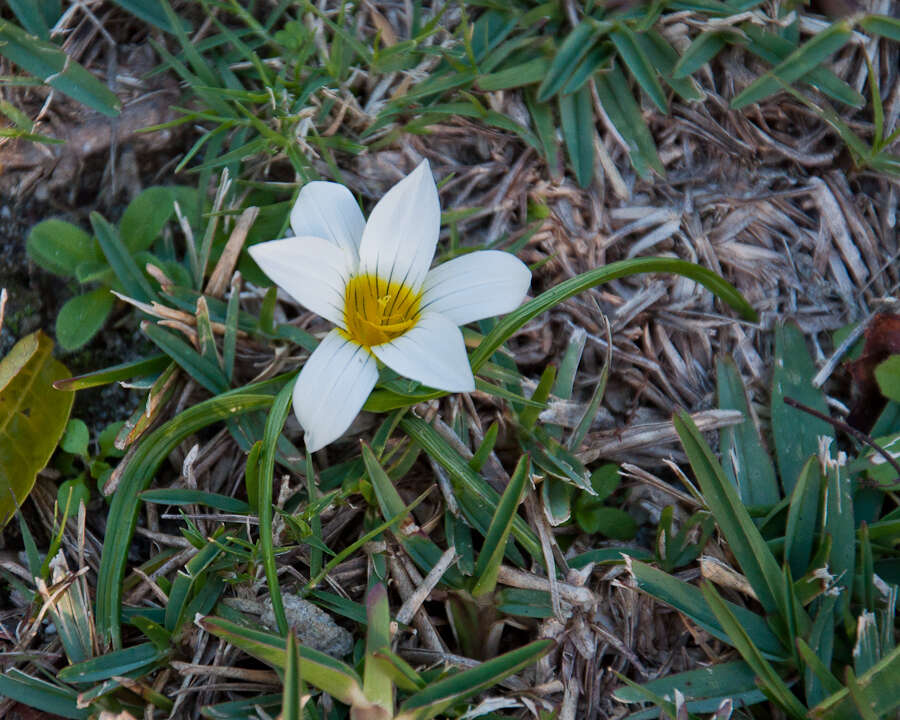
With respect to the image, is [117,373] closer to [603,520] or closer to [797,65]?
[603,520]

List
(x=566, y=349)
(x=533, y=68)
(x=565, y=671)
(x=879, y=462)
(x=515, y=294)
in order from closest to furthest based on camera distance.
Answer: (x=515, y=294)
(x=565, y=671)
(x=879, y=462)
(x=566, y=349)
(x=533, y=68)

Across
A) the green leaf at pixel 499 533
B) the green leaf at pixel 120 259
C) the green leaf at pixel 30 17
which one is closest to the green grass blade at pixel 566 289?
the green leaf at pixel 499 533

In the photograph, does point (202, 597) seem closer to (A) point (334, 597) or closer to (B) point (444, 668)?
(A) point (334, 597)

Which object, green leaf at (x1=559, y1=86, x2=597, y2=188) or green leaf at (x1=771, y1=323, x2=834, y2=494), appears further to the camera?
green leaf at (x1=559, y1=86, x2=597, y2=188)

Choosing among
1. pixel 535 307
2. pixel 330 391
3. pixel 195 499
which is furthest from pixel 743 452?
pixel 195 499

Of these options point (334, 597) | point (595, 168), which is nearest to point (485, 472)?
point (334, 597)

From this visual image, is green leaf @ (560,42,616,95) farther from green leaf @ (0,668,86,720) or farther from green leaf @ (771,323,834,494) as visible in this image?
green leaf @ (0,668,86,720)

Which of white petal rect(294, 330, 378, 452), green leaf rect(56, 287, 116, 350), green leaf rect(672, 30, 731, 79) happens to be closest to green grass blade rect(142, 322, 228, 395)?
green leaf rect(56, 287, 116, 350)
